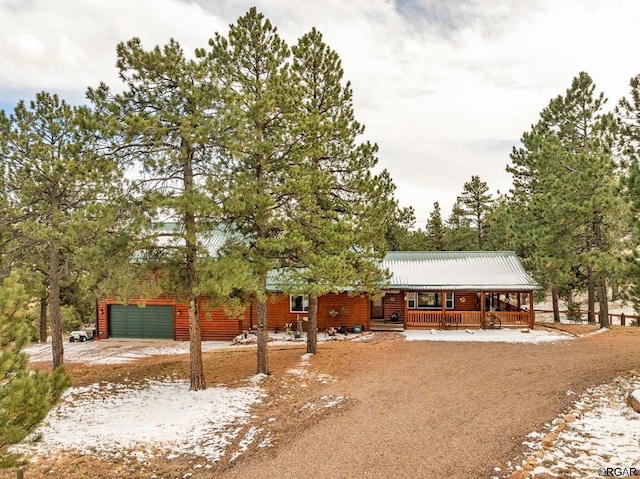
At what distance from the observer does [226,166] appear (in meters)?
11.3

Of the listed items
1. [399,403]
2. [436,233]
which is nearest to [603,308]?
[436,233]

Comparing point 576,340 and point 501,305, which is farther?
point 501,305

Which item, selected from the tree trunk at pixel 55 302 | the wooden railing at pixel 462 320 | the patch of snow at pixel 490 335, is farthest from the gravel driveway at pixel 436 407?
the tree trunk at pixel 55 302

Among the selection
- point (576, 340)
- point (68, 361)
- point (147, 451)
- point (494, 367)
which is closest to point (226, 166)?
point (147, 451)

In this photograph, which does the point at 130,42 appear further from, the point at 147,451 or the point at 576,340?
the point at 576,340

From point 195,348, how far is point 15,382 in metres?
6.60

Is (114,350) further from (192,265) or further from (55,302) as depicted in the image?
(192,265)

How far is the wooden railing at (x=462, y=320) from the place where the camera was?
74.1 ft

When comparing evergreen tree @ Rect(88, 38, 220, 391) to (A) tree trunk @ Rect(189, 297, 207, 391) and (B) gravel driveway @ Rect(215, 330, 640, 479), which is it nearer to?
(A) tree trunk @ Rect(189, 297, 207, 391)

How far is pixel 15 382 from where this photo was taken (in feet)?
17.6

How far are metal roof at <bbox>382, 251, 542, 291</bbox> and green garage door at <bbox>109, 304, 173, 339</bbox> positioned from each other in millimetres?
12531

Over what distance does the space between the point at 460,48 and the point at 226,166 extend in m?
9.80

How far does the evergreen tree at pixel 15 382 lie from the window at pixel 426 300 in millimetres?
21916

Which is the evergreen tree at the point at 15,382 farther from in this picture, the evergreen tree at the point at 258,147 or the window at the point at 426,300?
the window at the point at 426,300
